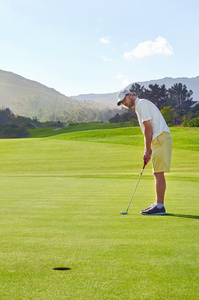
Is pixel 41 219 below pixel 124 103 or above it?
below

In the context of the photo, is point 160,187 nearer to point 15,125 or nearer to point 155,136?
point 155,136

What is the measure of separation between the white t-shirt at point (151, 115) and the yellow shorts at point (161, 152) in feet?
0.30

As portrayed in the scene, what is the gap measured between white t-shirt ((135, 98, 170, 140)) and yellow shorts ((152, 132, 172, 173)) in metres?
0.09

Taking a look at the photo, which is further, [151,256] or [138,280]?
[151,256]

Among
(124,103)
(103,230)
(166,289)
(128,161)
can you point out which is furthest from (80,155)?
(166,289)

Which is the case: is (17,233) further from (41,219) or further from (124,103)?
(124,103)

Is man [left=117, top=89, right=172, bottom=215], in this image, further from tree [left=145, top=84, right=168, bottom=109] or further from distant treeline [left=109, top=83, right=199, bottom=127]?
tree [left=145, top=84, right=168, bottom=109]

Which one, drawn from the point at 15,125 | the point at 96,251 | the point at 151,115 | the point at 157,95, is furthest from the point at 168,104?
the point at 96,251

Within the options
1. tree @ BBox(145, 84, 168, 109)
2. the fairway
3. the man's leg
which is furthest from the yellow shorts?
tree @ BBox(145, 84, 168, 109)

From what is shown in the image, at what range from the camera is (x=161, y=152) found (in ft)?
20.9

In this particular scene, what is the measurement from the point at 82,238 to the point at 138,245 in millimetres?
603

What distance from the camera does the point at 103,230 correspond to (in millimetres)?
4418

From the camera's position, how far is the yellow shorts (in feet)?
20.7

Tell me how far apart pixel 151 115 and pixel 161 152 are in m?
0.61
